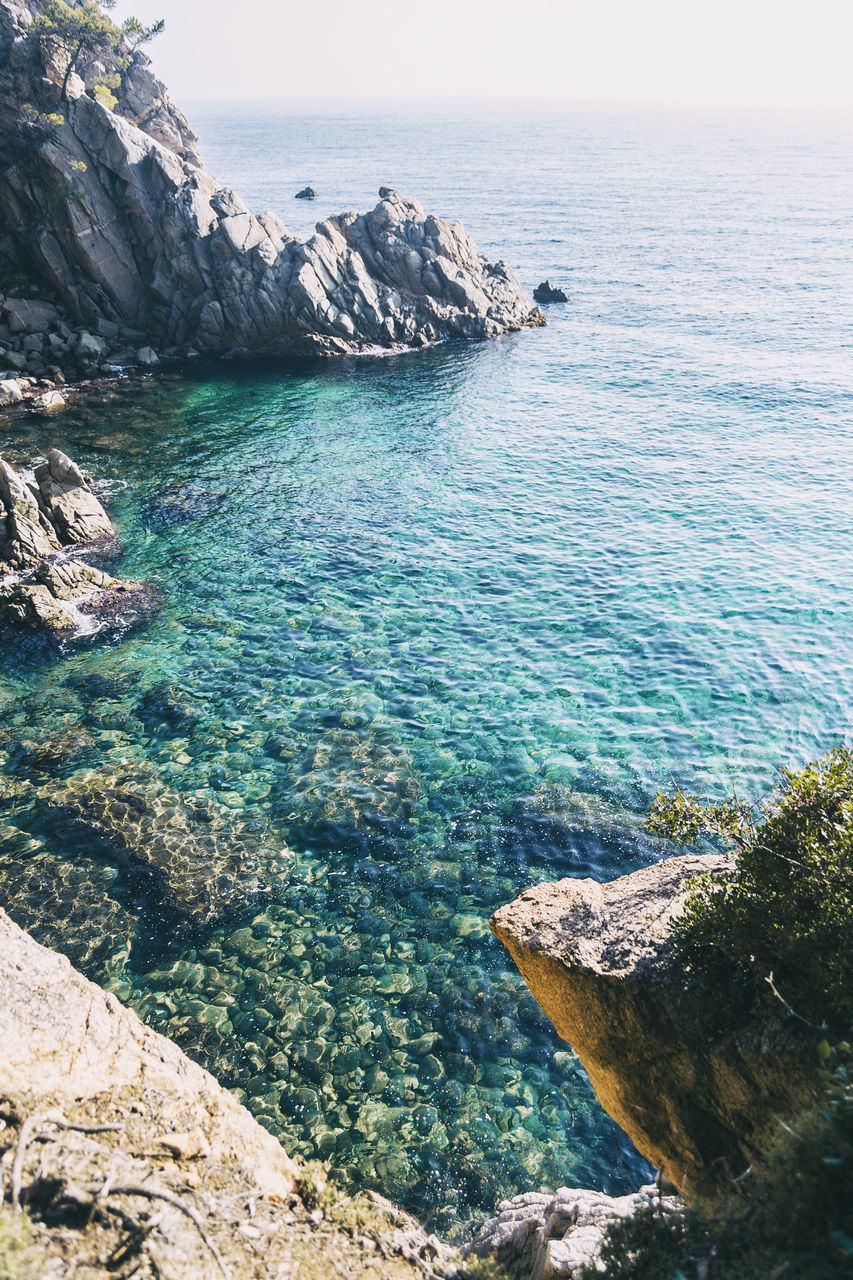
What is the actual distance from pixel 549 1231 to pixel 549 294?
83.1m

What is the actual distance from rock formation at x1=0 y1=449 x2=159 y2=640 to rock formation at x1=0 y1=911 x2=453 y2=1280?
2133 centimetres

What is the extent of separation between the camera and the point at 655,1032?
11.0 meters

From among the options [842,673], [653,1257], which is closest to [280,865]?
[653,1257]

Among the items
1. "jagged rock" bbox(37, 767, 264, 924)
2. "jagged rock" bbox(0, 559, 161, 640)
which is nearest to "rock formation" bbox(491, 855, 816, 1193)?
"jagged rock" bbox(37, 767, 264, 924)

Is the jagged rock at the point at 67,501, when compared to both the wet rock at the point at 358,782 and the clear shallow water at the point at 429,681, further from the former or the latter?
the wet rock at the point at 358,782

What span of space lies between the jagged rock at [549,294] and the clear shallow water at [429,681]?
1755cm

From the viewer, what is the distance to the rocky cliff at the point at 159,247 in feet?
192

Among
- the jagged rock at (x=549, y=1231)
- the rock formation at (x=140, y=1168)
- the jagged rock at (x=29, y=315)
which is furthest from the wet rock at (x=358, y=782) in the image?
the jagged rock at (x=29, y=315)

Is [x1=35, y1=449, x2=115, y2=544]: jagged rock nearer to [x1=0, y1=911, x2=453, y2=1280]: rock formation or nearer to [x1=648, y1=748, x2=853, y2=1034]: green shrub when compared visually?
[x1=0, y1=911, x2=453, y2=1280]: rock formation

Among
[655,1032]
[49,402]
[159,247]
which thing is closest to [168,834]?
[655,1032]

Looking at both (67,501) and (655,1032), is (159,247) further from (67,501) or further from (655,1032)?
(655,1032)

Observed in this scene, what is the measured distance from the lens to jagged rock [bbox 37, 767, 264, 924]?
19.4m

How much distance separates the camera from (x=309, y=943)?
1830 cm

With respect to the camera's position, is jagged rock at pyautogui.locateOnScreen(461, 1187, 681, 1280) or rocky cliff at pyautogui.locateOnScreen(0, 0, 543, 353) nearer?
jagged rock at pyautogui.locateOnScreen(461, 1187, 681, 1280)
